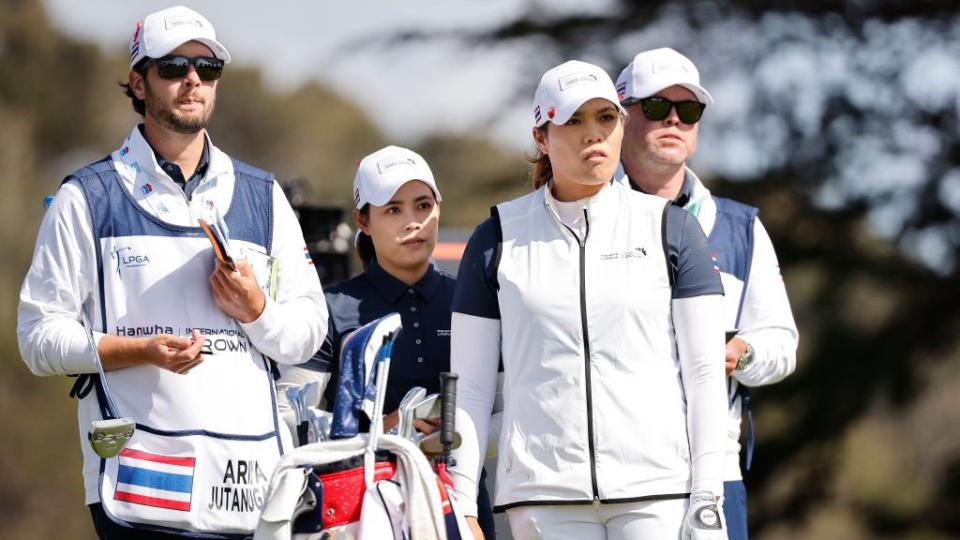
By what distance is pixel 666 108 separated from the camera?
4.72 meters

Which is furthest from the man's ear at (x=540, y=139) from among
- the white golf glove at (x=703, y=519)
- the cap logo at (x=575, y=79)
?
the white golf glove at (x=703, y=519)

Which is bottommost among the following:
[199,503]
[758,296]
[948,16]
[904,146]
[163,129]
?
[199,503]

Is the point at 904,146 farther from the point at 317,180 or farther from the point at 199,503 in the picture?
the point at 317,180

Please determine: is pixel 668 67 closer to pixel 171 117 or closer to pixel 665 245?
pixel 665 245

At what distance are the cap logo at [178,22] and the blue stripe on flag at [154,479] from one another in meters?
1.07

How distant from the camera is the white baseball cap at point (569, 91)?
385 cm

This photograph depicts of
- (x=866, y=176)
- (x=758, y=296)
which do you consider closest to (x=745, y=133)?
(x=866, y=176)

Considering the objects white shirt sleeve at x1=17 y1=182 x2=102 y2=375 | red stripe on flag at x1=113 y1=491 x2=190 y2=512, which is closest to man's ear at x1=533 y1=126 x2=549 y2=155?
white shirt sleeve at x1=17 y1=182 x2=102 y2=375

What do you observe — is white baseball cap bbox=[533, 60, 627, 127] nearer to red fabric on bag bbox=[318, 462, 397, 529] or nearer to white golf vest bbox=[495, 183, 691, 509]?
white golf vest bbox=[495, 183, 691, 509]

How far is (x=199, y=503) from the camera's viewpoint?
378 centimetres

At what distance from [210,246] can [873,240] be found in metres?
7.19

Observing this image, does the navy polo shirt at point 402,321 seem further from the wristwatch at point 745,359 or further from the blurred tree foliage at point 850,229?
the blurred tree foliage at point 850,229

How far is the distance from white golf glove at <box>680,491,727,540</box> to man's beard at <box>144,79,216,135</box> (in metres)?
1.48

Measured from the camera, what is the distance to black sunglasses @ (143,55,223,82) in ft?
13.1
